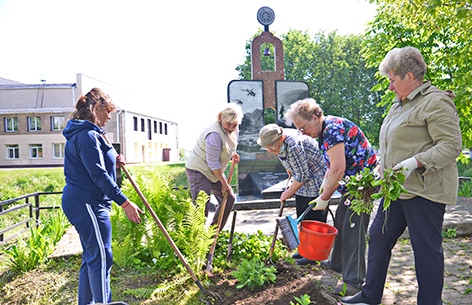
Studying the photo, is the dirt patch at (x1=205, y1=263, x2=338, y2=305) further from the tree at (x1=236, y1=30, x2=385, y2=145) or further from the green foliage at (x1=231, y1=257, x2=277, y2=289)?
the tree at (x1=236, y1=30, x2=385, y2=145)

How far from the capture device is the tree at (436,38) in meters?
5.69

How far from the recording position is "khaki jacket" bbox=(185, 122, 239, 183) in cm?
387

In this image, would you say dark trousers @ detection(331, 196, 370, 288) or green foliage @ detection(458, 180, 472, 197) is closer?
dark trousers @ detection(331, 196, 370, 288)

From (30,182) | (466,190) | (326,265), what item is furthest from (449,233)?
(30,182)

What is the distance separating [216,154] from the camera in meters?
3.75

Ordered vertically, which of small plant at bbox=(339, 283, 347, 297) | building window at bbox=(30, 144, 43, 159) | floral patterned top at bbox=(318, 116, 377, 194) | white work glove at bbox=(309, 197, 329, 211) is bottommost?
small plant at bbox=(339, 283, 347, 297)

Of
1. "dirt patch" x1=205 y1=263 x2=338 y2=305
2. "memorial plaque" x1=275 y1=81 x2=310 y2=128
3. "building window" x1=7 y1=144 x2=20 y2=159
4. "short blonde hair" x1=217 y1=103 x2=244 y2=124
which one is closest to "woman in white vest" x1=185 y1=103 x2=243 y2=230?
"short blonde hair" x1=217 y1=103 x2=244 y2=124

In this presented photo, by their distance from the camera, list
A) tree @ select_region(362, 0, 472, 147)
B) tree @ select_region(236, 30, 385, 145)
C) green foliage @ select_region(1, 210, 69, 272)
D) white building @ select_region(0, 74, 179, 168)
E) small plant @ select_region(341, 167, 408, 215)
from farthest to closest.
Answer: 1. white building @ select_region(0, 74, 179, 168)
2. tree @ select_region(236, 30, 385, 145)
3. tree @ select_region(362, 0, 472, 147)
4. green foliage @ select_region(1, 210, 69, 272)
5. small plant @ select_region(341, 167, 408, 215)

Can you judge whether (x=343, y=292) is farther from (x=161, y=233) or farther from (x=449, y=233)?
(x=449, y=233)

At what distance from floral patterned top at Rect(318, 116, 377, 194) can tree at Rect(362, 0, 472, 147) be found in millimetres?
2967

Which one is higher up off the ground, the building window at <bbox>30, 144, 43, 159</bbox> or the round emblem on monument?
the round emblem on monument

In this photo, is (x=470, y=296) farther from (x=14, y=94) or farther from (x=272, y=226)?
(x=14, y=94)

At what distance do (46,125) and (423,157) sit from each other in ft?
116

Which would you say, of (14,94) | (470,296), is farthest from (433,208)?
(14,94)
